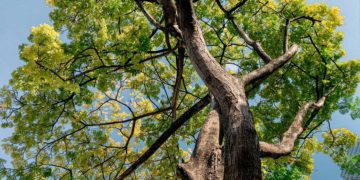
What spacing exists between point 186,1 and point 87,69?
5341 millimetres

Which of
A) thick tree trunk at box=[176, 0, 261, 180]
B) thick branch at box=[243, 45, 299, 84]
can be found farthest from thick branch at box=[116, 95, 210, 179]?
thick tree trunk at box=[176, 0, 261, 180]

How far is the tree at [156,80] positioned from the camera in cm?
815

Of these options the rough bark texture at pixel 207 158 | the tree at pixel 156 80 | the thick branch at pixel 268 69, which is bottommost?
the rough bark texture at pixel 207 158

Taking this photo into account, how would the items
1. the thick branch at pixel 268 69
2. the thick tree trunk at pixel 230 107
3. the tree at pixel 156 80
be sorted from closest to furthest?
the thick tree trunk at pixel 230 107 → the thick branch at pixel 268 69 → the tree at pixel 156 80

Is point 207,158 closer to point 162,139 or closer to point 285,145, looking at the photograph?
point 285,145

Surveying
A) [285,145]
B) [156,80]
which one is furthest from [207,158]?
[156,80]

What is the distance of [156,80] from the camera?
12.9 meters

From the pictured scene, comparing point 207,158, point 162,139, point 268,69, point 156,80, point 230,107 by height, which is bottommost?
point 207,158

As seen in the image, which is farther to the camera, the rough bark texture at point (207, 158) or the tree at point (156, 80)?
the tree at point (156, 80)

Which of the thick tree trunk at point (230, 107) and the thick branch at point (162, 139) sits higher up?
the thick branch at point (162, 139)

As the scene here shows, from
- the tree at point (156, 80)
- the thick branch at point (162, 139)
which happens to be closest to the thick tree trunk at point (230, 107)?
the tree at point (156, 80)

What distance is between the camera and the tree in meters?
8.15

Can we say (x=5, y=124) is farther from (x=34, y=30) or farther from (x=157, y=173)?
(x=157, y=173)

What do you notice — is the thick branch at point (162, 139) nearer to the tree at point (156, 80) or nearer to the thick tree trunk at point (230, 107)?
the tree at point (156, 80)
